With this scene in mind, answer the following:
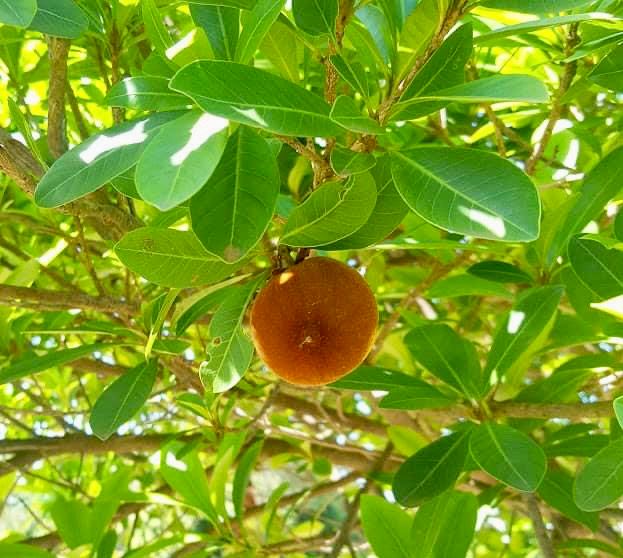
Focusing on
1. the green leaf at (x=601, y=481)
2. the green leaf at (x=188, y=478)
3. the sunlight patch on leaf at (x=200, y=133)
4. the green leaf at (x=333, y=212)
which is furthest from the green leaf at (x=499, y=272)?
the sunlight patch on leaf at (x=200, y=133)

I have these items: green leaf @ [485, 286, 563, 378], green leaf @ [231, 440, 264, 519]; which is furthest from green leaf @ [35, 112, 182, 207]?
Result: green leaf @ [231, 440, 264, 519]

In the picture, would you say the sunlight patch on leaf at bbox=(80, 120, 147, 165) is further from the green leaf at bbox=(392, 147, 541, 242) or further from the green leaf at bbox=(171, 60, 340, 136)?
the green leaf at bbox=(392, 147, 541, 242)

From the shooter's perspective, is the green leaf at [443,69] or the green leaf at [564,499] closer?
the green leaf at [443,69]

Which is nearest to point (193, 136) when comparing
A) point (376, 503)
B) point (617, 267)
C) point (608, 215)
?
point (617, 267)

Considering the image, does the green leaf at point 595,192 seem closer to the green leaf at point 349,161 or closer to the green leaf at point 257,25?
the green leaf at point 349,161

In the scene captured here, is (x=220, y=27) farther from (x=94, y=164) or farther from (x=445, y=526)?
(x=445, y=526)

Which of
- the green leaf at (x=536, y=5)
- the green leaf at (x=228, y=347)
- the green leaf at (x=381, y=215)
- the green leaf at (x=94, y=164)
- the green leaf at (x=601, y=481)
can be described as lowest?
the green leaf at (x=601, y=481)

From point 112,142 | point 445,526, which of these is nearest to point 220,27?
point 112,142
